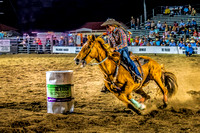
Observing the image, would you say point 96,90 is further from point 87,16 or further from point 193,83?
point 87,16

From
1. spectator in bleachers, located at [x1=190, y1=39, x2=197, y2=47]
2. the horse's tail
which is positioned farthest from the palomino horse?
spectator in bleachers, located at [x1=190, y1=39, x2=197, y2=47]

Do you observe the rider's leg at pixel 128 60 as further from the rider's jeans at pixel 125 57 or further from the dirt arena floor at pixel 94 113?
the dirt arena floor at pixel 94 113

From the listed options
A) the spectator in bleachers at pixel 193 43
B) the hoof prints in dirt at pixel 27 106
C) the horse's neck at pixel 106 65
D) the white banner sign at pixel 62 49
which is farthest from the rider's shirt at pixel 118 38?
the white banner sign at pixel 62 49

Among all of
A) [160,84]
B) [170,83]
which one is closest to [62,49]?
[170,83]

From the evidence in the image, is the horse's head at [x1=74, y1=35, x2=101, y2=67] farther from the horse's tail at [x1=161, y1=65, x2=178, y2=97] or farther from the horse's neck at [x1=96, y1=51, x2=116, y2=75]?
the horse's tail at [x1=161, y1=65, x2=178, y2=97]

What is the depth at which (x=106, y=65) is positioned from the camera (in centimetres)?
485

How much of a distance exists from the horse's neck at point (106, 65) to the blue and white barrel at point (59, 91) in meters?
0.74

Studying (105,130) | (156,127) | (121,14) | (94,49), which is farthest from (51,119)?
(121,14)

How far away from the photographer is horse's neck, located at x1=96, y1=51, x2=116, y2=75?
485 cm

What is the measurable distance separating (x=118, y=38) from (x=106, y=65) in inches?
25.4

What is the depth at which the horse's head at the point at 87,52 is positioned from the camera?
469 centimetres

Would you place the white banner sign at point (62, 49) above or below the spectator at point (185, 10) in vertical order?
below

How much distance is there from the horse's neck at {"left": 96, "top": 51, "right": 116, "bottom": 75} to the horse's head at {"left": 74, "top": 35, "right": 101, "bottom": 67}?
0.38 feet

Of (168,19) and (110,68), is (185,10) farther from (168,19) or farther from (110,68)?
(110,68)
